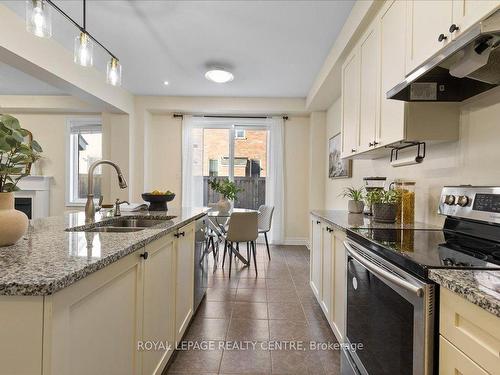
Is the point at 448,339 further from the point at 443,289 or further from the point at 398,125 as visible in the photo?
the point at 398,125

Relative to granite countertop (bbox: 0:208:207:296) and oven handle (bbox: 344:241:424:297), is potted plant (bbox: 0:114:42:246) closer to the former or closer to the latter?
granite countertop (bbox: 0:208:207:296)

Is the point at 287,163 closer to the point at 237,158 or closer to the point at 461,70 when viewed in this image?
the point at 237,158

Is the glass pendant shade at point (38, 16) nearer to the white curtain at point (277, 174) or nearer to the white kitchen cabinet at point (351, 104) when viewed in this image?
the white kitchen cabinet at point (351, 104)

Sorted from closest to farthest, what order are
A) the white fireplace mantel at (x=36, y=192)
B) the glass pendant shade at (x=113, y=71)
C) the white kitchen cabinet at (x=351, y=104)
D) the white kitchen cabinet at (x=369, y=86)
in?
the white kitchen cabinet at (x=369, y=86) → the glass pendant shade at (x=113, y=71) → the white kitchen cabinet at (x=351, y=104) → the white fireplace mantel at (x=36, y=192)

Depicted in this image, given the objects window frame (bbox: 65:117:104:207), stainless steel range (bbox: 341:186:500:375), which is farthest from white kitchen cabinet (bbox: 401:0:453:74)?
window frame (bbox: 65:117:104:207)

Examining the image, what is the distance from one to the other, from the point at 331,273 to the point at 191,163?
395 centimetres

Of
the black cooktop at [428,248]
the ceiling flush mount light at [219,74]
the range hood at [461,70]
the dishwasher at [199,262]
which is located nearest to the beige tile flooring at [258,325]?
the dishwasher at [199,262]

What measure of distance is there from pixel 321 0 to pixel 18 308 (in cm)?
285

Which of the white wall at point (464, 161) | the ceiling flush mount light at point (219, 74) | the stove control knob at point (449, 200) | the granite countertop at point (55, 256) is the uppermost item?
the ceiling flush mount light at point (219, 74)

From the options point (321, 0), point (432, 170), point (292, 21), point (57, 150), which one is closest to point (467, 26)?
point (432, 170)

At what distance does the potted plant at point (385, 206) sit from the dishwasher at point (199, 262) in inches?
54.2

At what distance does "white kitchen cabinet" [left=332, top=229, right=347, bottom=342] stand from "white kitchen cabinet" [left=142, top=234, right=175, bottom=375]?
1039 millimetres

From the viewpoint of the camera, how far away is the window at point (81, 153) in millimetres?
5695

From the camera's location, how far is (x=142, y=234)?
1.38m
